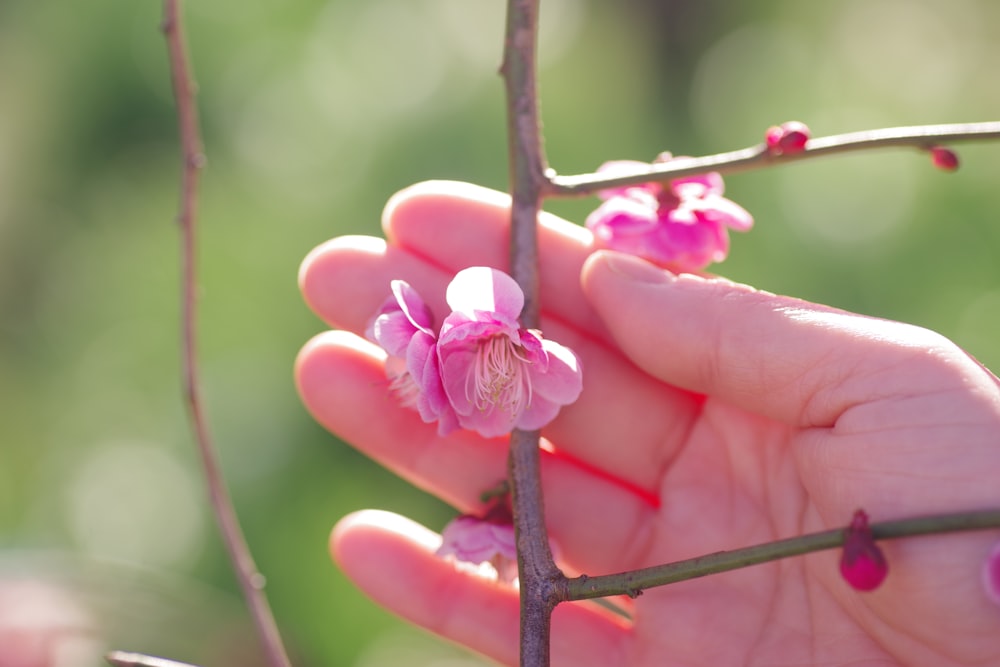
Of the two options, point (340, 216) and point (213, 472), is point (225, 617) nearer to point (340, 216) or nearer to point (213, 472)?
point (213, 472)

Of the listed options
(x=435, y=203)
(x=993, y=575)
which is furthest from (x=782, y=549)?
(x=435, y=203)

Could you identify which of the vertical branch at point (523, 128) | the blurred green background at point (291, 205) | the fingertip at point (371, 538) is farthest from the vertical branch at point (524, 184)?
the blurred green background at point (291, 205)

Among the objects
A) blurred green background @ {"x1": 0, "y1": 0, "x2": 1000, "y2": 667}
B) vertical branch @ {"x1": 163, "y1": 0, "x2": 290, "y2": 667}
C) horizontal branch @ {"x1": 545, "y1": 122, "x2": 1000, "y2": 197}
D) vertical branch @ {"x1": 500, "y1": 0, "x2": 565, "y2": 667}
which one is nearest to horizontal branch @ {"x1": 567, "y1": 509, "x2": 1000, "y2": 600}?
vertical branch @ {"x1": 500, "y1": 0, "x2": 565, "y2": 667}

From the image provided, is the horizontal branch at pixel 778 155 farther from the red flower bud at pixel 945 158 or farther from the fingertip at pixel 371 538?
the fingertip at pixel 371 538

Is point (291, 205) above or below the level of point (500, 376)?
above

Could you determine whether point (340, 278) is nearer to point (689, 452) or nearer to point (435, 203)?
point (435, 203)
